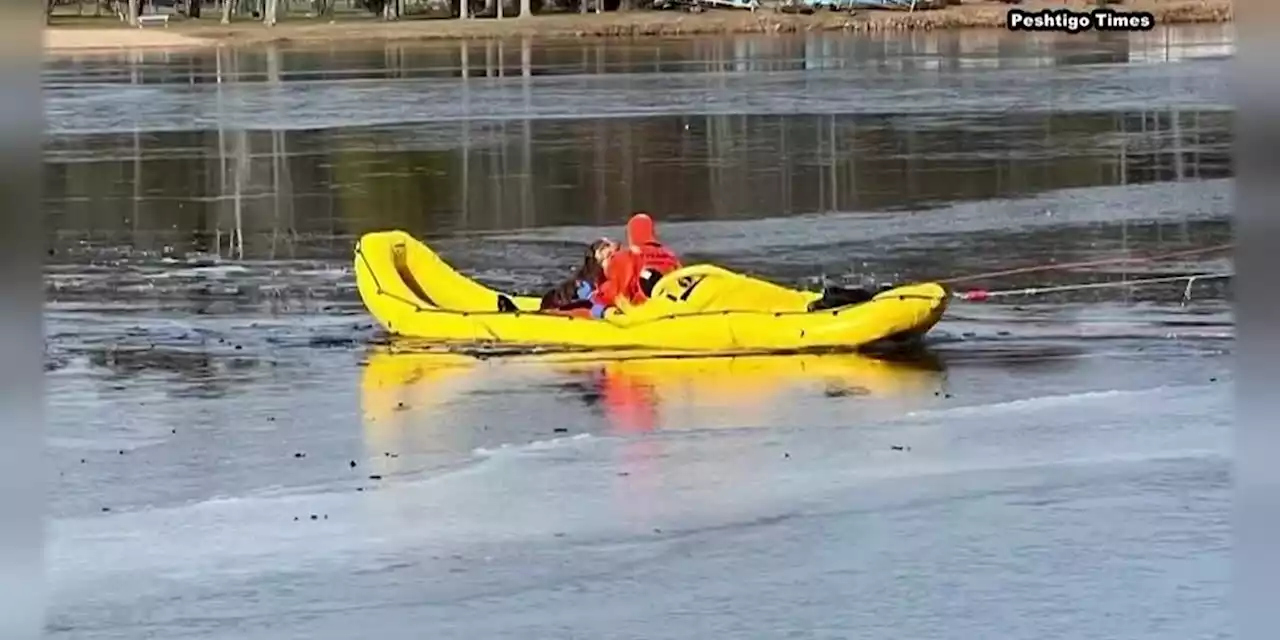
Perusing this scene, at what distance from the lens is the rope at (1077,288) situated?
15781 millimetres

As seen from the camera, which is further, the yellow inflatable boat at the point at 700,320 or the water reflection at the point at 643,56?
the water reflection at the point at 643,56

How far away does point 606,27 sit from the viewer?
69.2 m

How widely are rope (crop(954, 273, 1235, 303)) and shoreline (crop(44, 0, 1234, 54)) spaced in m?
45.5

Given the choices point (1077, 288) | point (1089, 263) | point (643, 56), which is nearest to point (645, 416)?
point (1077, 288)

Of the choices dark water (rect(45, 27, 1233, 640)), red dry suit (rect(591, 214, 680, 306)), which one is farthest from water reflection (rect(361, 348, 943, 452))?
red dry suit (rect(591, 214, 680, 306))

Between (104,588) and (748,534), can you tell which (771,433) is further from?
(104,588)

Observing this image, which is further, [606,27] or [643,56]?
[606,27]

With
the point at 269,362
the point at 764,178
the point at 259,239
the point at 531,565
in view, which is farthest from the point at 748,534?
the point at 764,178

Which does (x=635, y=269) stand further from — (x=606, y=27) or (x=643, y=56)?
(x=606, y=27)

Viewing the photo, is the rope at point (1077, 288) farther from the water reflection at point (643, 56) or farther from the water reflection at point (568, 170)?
the water reflection at point (643, 56)

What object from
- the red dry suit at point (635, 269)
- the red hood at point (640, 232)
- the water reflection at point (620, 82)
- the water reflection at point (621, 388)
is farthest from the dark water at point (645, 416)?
the water reflection at point (620, 82)

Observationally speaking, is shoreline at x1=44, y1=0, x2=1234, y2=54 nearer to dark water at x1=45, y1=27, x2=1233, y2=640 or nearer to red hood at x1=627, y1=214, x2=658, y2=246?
dark water at x1=45, y1=27, x2=1233, y2=640

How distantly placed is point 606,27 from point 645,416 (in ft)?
191

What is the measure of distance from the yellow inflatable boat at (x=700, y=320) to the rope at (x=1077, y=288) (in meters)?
1.60
